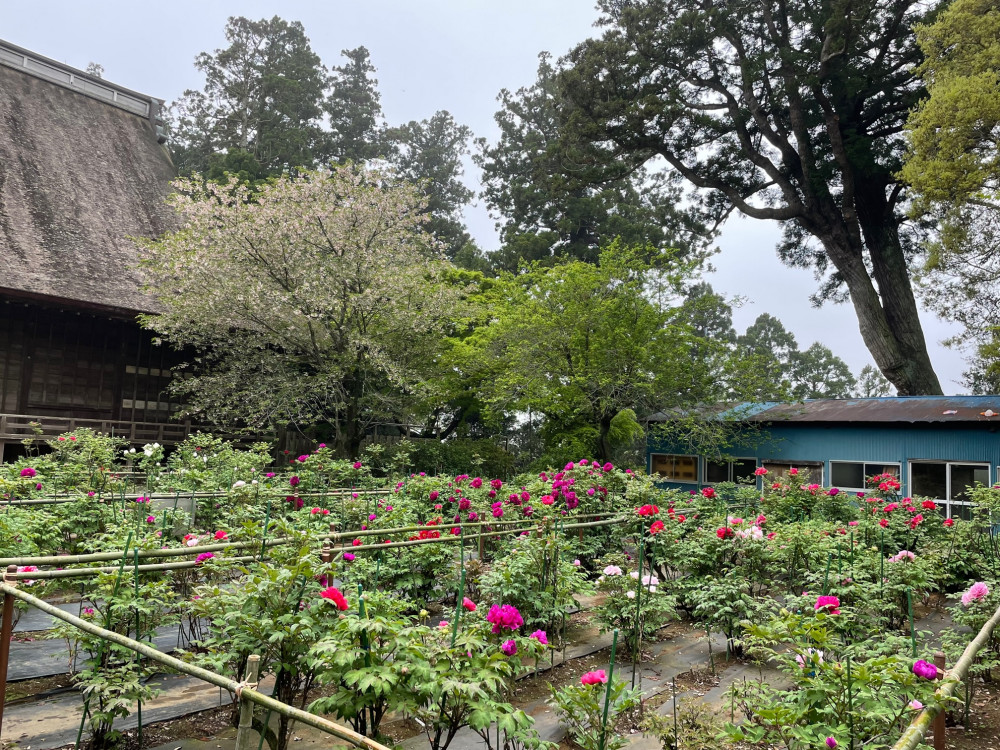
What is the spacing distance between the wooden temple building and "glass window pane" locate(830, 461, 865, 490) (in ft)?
51.6

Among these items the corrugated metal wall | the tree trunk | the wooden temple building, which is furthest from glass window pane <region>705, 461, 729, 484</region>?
the wooden temple building

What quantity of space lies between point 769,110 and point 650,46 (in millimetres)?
4186

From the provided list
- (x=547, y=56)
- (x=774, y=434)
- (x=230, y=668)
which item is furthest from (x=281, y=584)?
(x=547, y=56)

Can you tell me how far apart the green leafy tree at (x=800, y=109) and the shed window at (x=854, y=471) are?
4.17m

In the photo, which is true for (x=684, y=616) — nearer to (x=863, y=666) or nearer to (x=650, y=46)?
(x=863, y=666)

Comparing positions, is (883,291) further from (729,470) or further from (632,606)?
(632,606)

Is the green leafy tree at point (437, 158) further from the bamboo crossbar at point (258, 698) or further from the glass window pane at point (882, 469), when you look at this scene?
the bamboo crossbar at point (258, 698)

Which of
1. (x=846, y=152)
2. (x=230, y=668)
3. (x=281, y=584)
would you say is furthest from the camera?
(x=846, y=152)

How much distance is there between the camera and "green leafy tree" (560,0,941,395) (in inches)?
669

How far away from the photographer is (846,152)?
17719mm

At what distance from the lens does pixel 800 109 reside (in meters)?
17.6

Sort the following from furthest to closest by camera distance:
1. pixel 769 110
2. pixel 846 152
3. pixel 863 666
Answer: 1. pixel 769 110
2. pixel 846 152
3. pixel 863 666

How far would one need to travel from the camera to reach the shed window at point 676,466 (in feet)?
61.1

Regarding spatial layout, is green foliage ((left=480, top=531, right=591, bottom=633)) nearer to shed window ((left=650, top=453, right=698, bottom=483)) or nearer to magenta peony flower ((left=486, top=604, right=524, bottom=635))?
magenta peony flower ((left=486, top=604, right=524, bottom=635))
